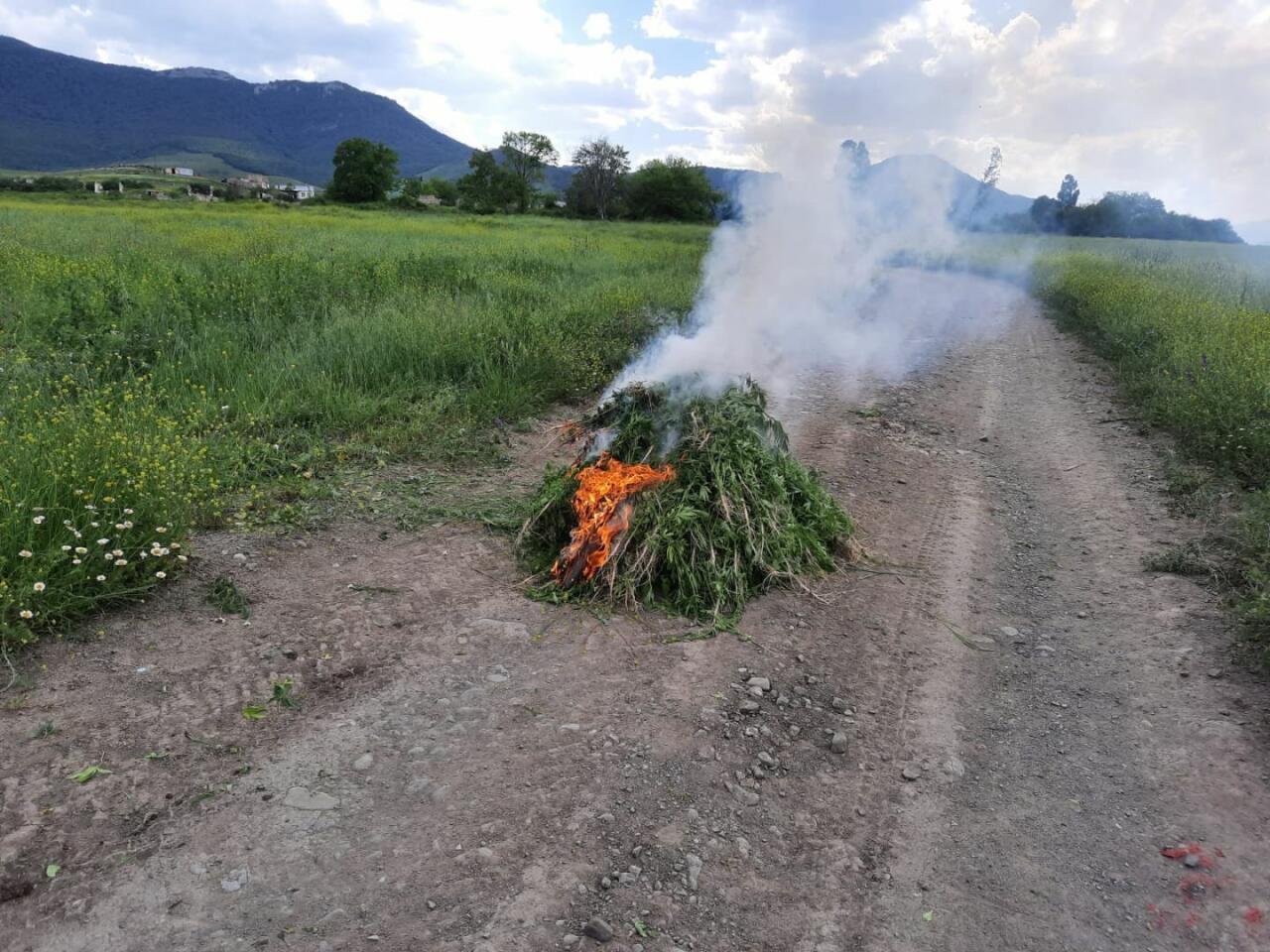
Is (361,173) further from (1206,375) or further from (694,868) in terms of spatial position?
(694,868)

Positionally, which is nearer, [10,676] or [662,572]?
[10,676]

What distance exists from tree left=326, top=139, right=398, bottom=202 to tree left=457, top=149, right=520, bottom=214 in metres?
6.86

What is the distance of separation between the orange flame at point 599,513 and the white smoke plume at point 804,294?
1.00m

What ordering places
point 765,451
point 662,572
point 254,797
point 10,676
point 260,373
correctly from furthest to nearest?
point 260,373
point 765,451
point 662,572
point 10,676
point 254,797

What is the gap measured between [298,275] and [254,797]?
9865 millimetres

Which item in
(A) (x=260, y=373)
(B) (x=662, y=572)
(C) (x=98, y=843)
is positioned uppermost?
(A) (x=260, y=373)

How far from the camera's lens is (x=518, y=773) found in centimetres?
313

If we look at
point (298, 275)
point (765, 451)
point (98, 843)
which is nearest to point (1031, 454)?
point (765, 451)

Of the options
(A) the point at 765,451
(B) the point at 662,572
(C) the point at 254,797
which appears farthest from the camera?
(A) the point at 765,451

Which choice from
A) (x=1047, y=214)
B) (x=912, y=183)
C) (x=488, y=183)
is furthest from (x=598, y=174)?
(x=912, y=183)

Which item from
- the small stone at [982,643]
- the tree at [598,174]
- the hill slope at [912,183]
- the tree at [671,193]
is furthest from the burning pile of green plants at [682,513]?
the tree at [598,174]

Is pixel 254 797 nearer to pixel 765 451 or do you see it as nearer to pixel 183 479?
pixel 183 479

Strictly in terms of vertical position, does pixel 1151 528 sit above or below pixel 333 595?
above

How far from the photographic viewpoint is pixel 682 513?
4688 millimetres
